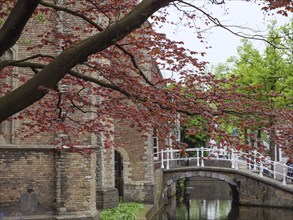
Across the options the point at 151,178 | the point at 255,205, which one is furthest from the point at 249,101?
the point at 255,205

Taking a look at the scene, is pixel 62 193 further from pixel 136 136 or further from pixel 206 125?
pixel 136 136

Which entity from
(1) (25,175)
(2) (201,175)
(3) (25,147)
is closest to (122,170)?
(2) (201,175)

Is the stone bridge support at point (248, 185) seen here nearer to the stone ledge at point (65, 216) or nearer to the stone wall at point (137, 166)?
the stone wall at point (137, 166)

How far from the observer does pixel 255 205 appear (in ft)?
76.1

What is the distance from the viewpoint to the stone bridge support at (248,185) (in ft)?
71.0

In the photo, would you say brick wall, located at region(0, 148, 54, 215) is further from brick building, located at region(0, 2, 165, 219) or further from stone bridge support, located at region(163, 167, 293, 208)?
stone bridge support, located at region(163, 167, 293, 208)

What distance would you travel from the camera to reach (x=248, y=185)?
23.7 metres

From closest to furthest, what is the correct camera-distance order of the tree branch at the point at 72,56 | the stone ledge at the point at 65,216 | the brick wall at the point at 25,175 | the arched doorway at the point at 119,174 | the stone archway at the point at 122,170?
the tree branch at the point at 72,56 < the brick wall at the point at 25,175 < the stone ledge at the point at 65,216 < the stone archway at the point at 122,170 < the arched doorway at the point at 119,174

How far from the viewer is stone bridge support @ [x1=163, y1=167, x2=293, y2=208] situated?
21641mm

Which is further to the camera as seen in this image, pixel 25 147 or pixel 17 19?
pixel 25 147

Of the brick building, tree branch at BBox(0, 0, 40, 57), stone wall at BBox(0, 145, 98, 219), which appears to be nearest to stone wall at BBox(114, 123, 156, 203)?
the brick building

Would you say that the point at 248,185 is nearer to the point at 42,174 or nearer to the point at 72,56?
the point at 42,174

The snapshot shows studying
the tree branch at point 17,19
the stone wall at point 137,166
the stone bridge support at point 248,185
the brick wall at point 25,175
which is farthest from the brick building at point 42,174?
the stone bridge support at point 248,185

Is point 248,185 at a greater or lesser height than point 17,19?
lesser
